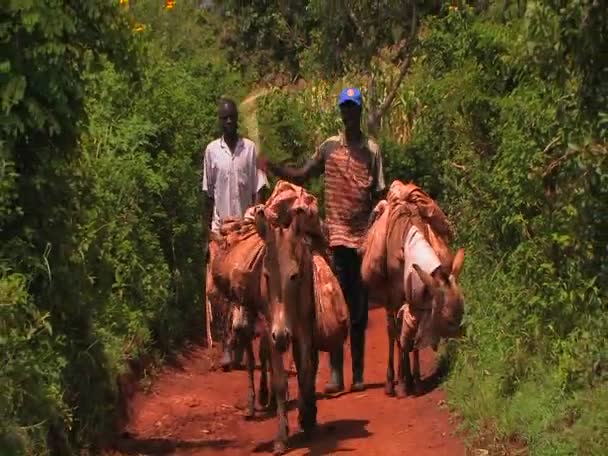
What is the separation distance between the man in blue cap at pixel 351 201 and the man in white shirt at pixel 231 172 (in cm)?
57

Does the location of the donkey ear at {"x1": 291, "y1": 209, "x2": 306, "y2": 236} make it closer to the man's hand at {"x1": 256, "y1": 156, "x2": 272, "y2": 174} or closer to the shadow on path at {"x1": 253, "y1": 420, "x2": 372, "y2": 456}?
the shadow on path at {"x1": 253, "y1": 420, "x2": 372, "y2": 456}

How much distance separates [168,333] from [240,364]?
35.9 inches

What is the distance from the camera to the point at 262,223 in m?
8.47

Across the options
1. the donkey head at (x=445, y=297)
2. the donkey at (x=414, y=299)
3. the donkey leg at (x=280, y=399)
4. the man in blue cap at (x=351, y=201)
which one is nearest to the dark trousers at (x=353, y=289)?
the man in blue cap at (x=351, y=201)

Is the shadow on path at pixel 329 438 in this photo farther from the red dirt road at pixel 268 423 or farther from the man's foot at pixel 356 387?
the man's foot at pixel 356 387

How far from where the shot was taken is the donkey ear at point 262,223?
844 cm

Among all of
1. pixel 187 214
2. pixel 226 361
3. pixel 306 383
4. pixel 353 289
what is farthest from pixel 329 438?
pixel 187 214

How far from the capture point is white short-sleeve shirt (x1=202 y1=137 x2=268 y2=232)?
36.2 feet

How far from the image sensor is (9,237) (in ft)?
26.6

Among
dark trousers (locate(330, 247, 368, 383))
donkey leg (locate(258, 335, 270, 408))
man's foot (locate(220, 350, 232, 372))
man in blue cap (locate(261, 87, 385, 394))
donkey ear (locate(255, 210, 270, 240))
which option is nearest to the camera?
donkey ear (locate(255, 210, 270, 240))

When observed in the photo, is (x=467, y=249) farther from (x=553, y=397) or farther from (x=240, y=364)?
(x=553, y=397)

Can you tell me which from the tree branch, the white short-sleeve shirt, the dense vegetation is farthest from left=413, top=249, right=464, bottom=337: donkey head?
the tree branch

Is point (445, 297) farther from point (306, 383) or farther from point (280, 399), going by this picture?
point (280, 399)

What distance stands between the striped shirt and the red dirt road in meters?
1.32
